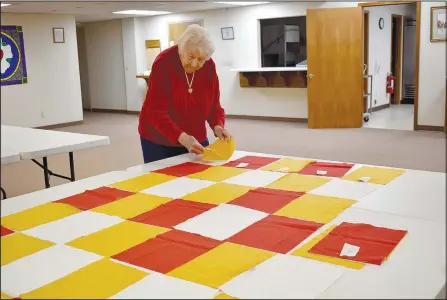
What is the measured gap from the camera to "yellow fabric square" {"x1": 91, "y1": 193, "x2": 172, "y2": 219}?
1.74 metres

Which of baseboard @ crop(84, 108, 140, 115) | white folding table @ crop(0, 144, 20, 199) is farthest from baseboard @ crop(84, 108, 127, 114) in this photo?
white folding table @ crop(0, 144, 20, 199)

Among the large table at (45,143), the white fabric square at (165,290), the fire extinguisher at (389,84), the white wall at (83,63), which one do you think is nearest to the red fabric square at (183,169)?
the large table at (45,143)

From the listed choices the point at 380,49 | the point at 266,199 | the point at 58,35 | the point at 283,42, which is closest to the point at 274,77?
the point at 283,42

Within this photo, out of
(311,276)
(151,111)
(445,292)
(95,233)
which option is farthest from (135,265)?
(151,111)

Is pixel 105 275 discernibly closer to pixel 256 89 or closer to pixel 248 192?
pixel 248 192

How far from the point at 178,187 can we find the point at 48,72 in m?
7.95

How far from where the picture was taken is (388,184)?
199 cm

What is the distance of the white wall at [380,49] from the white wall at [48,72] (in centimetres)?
565

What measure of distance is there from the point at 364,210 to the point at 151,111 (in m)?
1.27

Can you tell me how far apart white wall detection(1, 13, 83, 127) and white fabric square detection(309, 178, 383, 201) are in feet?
24.7

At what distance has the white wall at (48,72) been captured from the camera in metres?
8.89

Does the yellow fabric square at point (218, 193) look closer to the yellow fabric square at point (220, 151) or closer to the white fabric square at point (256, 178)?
the white fabric square at point (256, 178)

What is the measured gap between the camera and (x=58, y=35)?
935cm

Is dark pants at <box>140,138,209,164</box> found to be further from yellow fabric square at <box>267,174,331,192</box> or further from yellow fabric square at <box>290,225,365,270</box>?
yellow fabric square at <box>290,225,365,270</box>
